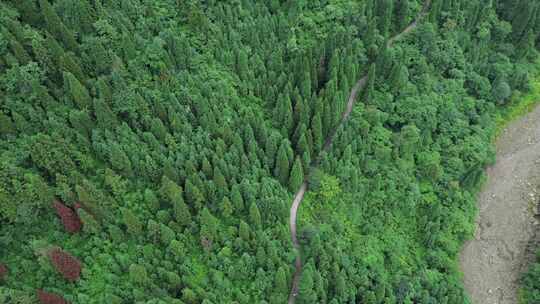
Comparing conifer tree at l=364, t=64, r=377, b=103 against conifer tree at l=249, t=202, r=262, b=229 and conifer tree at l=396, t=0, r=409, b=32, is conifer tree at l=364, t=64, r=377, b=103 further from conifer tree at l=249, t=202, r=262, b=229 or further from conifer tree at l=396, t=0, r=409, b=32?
conifer tree at l=249, t=202, r=262, b=229

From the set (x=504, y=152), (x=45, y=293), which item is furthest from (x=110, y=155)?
(x=504, y=152)

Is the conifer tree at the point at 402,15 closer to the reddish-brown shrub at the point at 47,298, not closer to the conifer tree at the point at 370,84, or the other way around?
the conifer tree at the point at 370,84

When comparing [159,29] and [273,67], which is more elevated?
[159,29]

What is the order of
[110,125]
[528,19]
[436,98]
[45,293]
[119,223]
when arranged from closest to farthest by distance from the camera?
[45,293] → [119,223] → [110,125] → [436,98] → [528,19]

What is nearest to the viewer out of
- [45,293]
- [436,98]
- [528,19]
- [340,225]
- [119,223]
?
[45,293]

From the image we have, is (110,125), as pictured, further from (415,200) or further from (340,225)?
(415,200)

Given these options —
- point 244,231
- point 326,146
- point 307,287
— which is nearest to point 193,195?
point 244,231

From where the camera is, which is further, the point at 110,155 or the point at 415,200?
the point at 415,200
